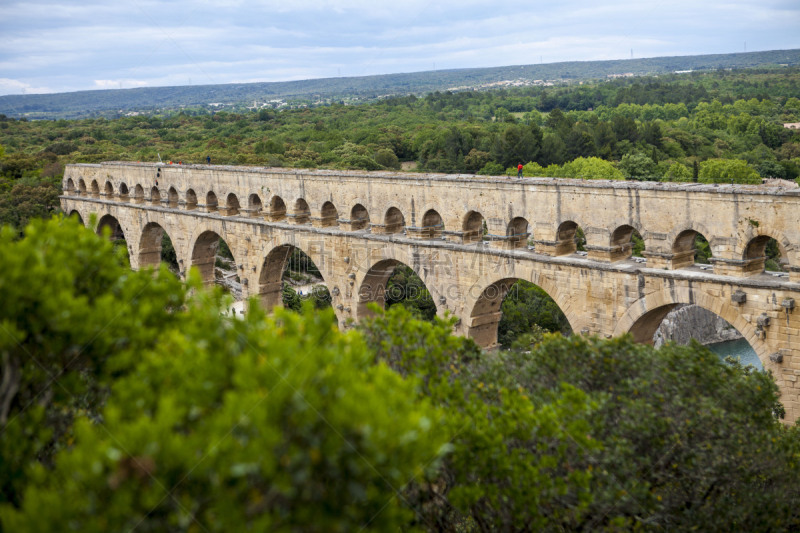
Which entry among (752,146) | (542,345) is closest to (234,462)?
(542,345)

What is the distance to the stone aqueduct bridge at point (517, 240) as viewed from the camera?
14203 mm

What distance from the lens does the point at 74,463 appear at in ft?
17.8

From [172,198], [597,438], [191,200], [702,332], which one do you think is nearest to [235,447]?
[597,438]

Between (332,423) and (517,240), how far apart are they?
1329 centimetres

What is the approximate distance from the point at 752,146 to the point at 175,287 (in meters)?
58.0

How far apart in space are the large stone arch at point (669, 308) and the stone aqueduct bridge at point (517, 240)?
0.03 meters

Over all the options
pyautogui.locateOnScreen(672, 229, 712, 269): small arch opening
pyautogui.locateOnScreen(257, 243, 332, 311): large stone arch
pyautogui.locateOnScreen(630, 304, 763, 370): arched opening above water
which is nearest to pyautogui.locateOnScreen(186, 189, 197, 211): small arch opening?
pyautogui.locateOnScreen(257, 243, 332, 311): large stone arch

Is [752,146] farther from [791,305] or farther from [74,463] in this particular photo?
[74,463]

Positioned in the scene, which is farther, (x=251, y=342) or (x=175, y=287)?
(x=175, y=287)

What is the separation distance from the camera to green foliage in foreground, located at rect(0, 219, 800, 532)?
215 inches

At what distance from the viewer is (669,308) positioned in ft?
51.7

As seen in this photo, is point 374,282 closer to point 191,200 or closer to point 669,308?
point 669,308

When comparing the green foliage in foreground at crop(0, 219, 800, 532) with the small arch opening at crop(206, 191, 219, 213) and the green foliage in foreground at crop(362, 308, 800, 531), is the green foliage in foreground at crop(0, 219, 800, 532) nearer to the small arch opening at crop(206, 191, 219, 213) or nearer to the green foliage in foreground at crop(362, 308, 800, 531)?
the green foliage in foreground at crop(362, 308, 800, 531)

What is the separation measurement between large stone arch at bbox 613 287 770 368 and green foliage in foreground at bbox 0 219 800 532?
2.91 meters
